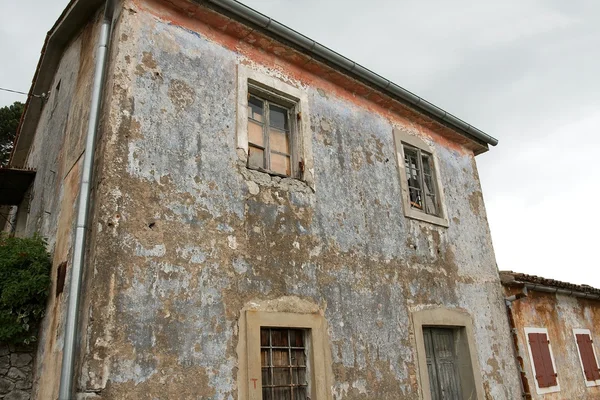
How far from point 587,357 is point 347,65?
27.5 feet

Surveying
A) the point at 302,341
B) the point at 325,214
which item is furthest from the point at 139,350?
the point at 325,214

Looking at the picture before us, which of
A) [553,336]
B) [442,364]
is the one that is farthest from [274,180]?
[553,336]

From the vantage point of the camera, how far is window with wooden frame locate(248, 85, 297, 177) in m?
5.99

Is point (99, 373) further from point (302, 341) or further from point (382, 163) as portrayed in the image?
point (382, 163)

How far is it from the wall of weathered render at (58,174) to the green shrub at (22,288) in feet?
0.42

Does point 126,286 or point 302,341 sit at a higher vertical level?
point 126,286

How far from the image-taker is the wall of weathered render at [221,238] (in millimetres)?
4316

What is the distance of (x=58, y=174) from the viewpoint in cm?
593

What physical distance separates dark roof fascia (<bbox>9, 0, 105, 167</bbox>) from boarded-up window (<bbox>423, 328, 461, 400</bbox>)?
647 cm

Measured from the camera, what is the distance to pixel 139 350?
4188 mm

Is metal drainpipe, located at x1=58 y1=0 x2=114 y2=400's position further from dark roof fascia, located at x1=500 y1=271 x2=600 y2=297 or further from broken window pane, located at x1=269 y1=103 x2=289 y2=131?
dark roof fascia, located at x1=500 y1=271 x2=600 y2=297

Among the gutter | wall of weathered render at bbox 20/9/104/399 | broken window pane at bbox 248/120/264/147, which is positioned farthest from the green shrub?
the gutter

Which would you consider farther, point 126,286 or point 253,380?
point 253,380

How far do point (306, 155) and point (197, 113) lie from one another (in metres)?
1.64
